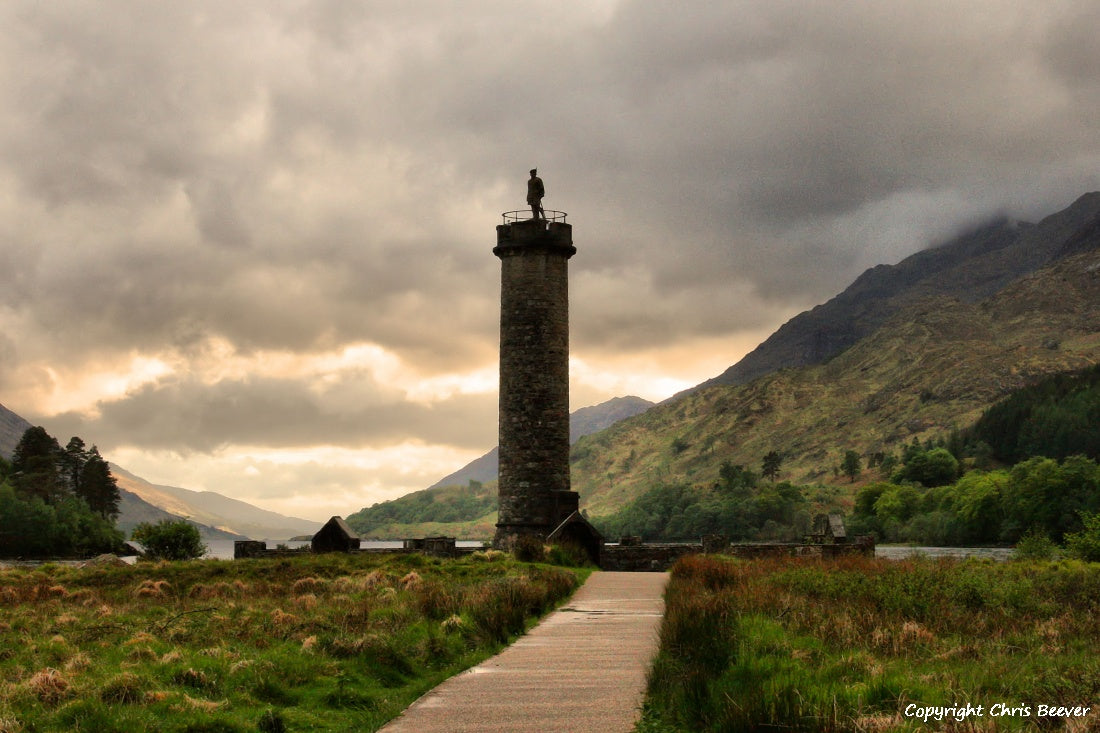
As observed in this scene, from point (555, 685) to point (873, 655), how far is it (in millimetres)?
3758

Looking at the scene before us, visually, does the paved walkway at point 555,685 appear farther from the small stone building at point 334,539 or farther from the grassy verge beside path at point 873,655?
the small stone building at point 334,539

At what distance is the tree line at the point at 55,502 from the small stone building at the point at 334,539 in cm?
7300

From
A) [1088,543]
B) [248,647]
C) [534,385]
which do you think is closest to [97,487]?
[534,385]

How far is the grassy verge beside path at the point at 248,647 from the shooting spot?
11281 mm

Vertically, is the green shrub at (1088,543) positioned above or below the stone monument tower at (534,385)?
below

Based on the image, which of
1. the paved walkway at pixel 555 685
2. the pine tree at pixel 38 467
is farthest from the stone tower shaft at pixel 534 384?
the pine tree at pixel 38 467

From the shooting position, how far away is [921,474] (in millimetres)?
178625

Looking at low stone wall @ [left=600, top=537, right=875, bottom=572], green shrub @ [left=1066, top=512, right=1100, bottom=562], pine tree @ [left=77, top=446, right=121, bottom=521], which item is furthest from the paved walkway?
pine tree @ [left=77, top=446, right=121, bottom=521]

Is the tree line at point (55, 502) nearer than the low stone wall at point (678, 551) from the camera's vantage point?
No

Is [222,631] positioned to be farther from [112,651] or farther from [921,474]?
[921,474]

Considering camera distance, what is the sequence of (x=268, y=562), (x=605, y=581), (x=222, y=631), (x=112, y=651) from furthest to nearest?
(x=268, y=562), (x=605, y=581), (x=222, y=631), (x=112, y=651)

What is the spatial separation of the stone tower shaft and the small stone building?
256 inches

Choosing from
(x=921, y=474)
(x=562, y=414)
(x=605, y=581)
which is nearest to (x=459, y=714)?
(x=605, y=581)

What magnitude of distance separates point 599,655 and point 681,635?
1.32 meters
